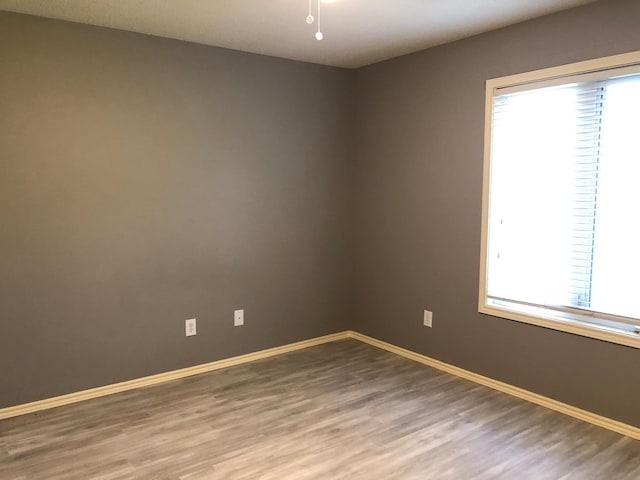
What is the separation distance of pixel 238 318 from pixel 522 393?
2.10 metres

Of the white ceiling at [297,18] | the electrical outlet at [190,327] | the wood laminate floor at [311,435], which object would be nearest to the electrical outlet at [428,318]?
the wood laminate floor at [311,435]

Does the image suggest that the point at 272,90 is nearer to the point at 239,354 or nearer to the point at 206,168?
the point at 206,168

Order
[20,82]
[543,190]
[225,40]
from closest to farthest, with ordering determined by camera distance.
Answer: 1. [20,82]
2. [543,190]
3. [225,40]

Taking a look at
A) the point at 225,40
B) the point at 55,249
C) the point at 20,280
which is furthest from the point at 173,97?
the point at 20,280

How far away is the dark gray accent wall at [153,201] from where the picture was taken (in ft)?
9.71

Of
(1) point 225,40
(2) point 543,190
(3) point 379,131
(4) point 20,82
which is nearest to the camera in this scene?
(4) point 20,82

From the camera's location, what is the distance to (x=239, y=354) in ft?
12.7

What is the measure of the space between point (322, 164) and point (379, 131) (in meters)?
0.55

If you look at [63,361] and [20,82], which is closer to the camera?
[20,82]

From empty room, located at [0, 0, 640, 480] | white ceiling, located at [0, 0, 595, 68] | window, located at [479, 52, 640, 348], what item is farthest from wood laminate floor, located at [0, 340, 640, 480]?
white ceiling, located at [0, 0, 595, 68]

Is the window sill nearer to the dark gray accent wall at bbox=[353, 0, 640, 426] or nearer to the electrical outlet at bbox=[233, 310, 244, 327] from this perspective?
the dark gray accent wall at bbox=[353, 0, 640, 426]

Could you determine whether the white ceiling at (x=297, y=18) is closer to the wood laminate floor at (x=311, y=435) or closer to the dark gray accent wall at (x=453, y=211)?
the dark gray accent wall at (x=453, y=211)

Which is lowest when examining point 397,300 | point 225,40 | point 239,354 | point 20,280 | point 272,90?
point 239,354

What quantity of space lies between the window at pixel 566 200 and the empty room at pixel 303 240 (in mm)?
13
